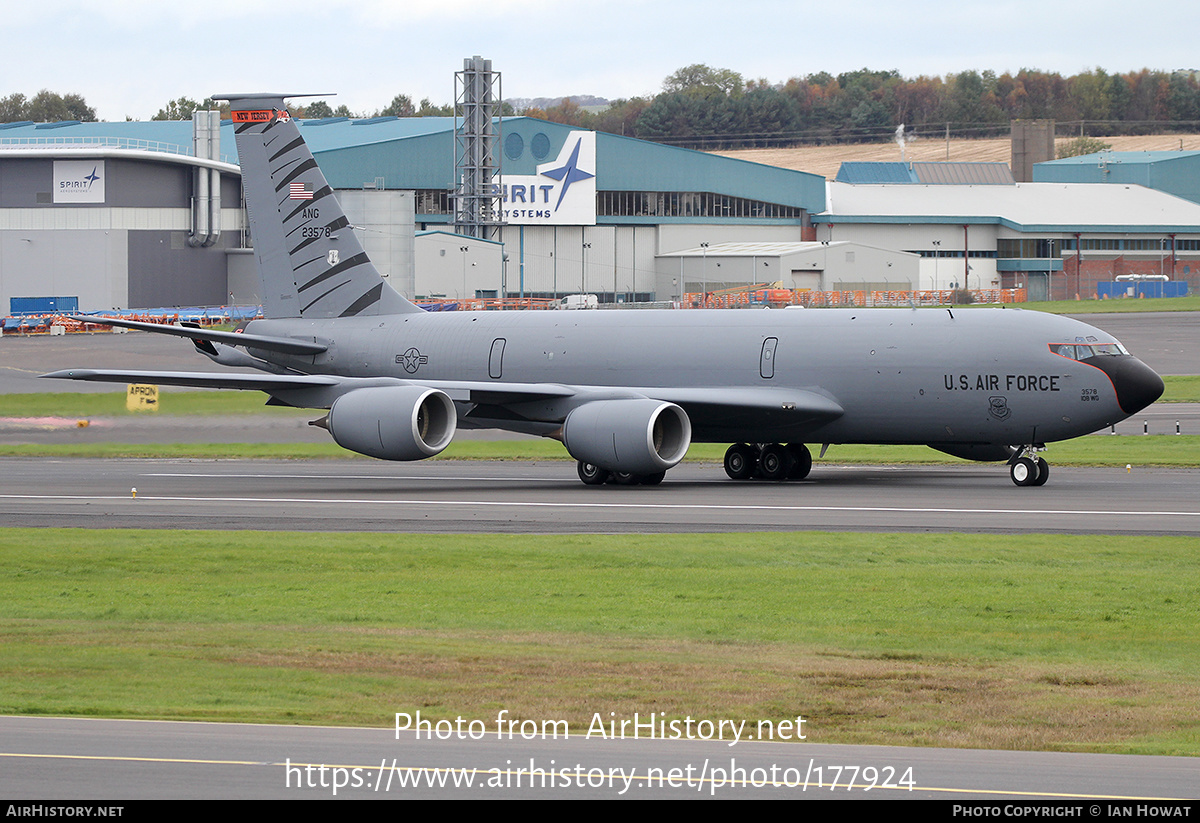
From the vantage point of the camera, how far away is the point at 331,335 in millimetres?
39688

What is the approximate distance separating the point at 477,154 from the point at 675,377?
80.4 meters

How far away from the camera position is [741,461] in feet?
119

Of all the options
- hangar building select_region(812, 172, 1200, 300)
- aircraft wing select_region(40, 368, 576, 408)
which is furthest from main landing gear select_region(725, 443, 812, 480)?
hangar building select_region(812, 172, 1200, 300)

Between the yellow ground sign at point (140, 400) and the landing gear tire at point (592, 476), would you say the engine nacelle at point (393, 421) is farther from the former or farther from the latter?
the yellow ground sign at point (140, 400)

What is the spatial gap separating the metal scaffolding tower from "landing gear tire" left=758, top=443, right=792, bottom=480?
80.6 m

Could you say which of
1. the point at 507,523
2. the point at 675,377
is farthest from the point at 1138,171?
the point at 507,523

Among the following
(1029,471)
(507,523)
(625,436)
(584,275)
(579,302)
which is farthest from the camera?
(584,275)

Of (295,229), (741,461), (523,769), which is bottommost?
(741,461)

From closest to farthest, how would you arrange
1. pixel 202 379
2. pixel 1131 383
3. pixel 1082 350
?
pixel 1131 383 < pixel 1082 350 < pixel 202 379

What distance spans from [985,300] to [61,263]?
68312mm

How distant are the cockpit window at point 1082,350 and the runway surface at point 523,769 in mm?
21903

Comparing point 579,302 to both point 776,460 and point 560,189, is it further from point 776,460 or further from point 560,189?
point 776,460

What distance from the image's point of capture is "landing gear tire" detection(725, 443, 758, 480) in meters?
36.1

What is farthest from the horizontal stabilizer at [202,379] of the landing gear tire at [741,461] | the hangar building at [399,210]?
the hangar building at [399,210]
